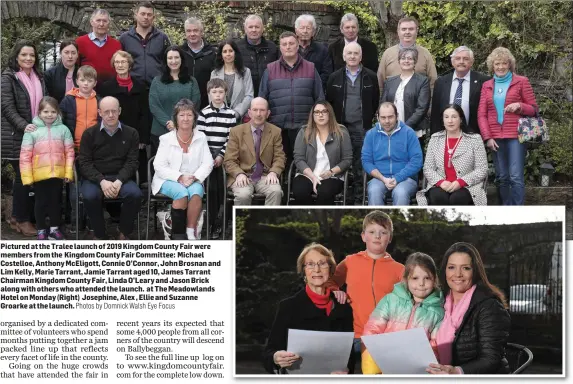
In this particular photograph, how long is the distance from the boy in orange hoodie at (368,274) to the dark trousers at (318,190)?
2.05 feet

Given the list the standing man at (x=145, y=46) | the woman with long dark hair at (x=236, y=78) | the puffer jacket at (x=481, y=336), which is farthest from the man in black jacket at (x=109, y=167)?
the puffer jacket at (x=481, y=336)

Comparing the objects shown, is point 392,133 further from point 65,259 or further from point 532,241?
point 65,259

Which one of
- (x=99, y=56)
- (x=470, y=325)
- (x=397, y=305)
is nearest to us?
(x=470, y=325)

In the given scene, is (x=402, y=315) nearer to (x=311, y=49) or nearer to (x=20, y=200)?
(x=311, y=49)

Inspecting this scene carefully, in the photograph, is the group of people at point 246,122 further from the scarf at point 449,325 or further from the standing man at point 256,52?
the scarf at point 449,325

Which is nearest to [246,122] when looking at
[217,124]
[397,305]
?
[217,124]

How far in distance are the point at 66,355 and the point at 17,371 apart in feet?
1.35

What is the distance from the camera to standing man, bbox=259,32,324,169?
9.87 meters

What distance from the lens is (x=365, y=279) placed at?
347 inches

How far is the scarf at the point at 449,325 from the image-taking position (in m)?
8.67

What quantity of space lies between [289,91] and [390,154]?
3.49ft

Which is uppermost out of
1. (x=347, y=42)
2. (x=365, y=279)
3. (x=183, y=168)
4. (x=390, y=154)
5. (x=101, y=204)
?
(x=347, y=42)

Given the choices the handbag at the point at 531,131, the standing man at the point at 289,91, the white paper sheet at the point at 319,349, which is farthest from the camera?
the standing man at the point at 289,91

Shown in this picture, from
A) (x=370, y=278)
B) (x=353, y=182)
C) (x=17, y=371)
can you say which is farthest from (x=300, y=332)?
(x=17, y=371)
